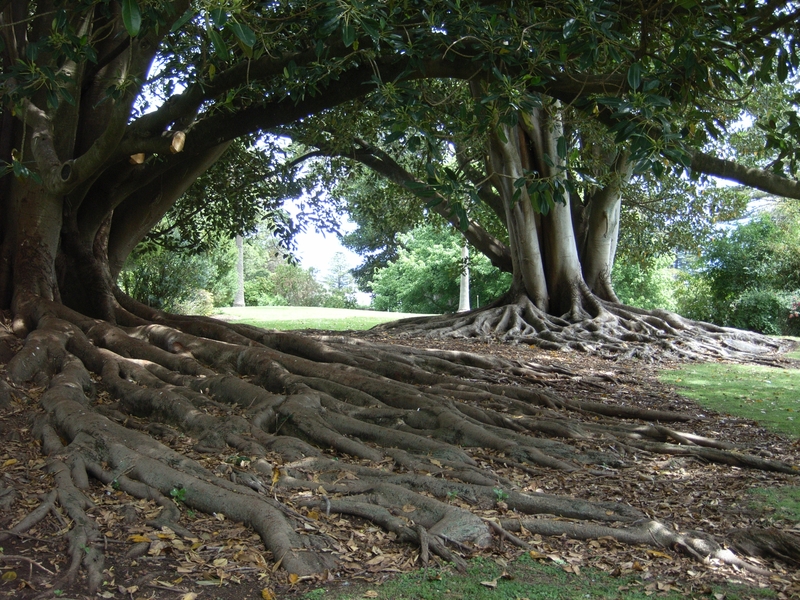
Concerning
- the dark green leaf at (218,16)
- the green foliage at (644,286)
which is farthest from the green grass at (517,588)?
the green foliage at (644,286)

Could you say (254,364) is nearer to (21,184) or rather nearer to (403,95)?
(403,95)

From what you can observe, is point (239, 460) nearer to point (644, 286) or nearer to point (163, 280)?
point (163, 280)

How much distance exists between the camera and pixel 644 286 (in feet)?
103

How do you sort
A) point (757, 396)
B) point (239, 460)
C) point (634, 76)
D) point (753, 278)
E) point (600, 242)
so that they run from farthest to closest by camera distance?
point (753, 278) < point (600, 242) < point (757, 396) < point (239, 460) < point (634, 76)

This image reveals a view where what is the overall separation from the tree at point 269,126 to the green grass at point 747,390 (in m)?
1.46

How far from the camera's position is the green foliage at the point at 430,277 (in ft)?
115

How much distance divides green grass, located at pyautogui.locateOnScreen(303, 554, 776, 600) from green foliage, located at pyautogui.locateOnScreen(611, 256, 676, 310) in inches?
1085

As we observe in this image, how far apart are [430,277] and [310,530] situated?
3207 cm

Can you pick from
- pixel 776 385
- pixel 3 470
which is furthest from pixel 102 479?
pixel 776 385

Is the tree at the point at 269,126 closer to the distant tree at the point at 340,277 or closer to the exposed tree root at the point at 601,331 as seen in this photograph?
the exposed tree root at the point at 601,331

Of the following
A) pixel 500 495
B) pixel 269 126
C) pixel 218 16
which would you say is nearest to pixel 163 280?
pixel 269 126

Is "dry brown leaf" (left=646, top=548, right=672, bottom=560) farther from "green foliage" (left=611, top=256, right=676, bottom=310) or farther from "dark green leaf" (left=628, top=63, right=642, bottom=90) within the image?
"green foliage" (left=611, top=256, right=676, bottom=310)

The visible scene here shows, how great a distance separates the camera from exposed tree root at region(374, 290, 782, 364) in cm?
1346

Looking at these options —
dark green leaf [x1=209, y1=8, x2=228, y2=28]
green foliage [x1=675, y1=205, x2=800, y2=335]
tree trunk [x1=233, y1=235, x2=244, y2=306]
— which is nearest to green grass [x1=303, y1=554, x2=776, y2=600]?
dark green leaf [x1=209, y1=8, x2=228, y2=28]
